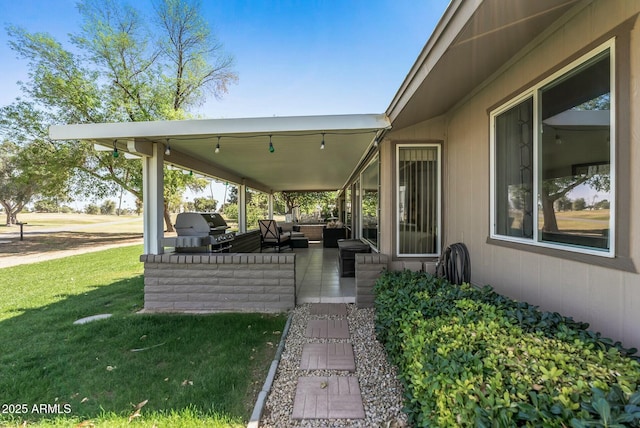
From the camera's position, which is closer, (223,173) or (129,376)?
(129,376)

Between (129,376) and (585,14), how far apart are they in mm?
4461

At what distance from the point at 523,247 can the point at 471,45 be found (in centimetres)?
174

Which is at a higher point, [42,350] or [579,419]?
[579,419]

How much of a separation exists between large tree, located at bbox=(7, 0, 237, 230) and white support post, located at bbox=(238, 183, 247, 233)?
623 cm

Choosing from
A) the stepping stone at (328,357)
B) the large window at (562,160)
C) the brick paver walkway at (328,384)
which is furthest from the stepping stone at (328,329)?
the large window at (562,160)

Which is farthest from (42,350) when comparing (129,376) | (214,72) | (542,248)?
(214,72)

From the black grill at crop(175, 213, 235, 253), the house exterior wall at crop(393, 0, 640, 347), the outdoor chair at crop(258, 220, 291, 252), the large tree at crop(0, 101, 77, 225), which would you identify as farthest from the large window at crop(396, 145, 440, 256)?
the large tree at crop(0, 101, 77, 225)

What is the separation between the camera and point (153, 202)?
172 inches

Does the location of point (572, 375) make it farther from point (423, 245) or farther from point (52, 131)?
point (52, 131)

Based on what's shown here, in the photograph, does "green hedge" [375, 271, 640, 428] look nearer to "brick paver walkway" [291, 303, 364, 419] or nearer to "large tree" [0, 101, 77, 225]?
"brick paver walkway" [291, 303, 364, 419]

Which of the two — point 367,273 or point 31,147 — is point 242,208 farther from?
point 31,147

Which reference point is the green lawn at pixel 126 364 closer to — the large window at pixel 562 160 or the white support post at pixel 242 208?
the large window at pixel 562 160

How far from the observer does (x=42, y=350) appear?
312 centimetres

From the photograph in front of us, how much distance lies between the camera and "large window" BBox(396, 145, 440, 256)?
4129 millimetres
